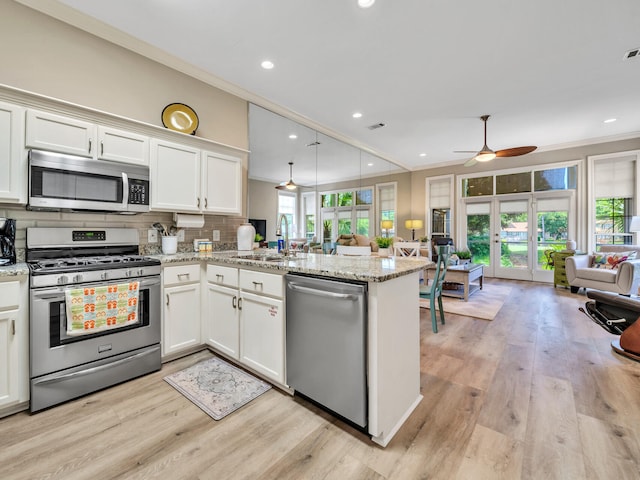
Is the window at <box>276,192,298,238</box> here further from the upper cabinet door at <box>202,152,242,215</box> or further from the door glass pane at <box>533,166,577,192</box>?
the door glass pane at <box>533,166,577,192</box>

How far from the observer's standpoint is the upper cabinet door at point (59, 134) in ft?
6.46

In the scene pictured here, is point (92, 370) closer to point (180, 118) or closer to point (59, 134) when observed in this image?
point (59, 134)

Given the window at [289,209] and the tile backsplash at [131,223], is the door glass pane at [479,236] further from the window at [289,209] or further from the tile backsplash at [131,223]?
the tile backsplash at [131,223]

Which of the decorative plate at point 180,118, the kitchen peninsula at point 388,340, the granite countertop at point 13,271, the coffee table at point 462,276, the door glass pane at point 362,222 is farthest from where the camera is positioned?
the door glass pane at point 362,222

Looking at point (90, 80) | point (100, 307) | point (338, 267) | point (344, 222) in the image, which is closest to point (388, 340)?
point (338, 267)

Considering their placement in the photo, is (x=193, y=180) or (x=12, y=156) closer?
(x=12, y=156)

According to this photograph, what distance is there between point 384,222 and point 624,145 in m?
4.62

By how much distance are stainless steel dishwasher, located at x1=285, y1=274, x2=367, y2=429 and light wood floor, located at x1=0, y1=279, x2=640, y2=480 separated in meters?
0.19

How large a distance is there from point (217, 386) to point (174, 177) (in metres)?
1.90

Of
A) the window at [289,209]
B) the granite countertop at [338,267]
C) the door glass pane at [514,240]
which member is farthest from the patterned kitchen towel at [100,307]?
the door glass pane at [514,240]

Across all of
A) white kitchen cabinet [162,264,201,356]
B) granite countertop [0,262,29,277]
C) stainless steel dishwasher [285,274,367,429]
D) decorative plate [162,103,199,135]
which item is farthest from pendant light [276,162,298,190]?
granite countertop [0,262,29,277]

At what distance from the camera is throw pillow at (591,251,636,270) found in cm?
443

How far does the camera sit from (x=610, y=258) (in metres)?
4.55

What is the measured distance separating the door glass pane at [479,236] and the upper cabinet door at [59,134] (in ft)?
24.4
